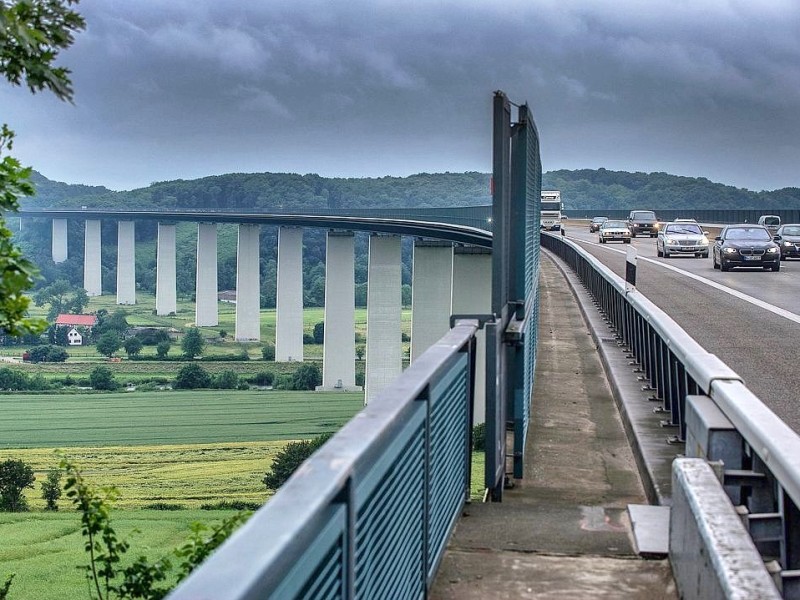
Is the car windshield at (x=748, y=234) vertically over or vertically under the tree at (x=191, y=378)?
over

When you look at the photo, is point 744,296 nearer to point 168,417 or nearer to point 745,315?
point 745,315

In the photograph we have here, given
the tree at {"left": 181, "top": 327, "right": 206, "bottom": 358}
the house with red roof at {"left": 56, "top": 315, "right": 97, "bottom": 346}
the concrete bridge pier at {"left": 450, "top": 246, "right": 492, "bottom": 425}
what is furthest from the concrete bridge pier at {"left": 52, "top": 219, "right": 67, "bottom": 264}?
the concrete bridge pier at {"left": 450, "top": 246, "right": 492, "bottom": 425}

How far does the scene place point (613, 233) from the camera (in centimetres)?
5694

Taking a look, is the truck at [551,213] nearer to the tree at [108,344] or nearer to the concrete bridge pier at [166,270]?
the tree at [108,344]

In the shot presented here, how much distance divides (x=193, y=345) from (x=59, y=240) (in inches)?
1971

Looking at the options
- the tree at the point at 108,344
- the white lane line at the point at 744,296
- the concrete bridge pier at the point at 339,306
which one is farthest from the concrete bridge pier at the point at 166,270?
the white lane line at the point at 744,296

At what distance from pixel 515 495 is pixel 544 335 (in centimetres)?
938

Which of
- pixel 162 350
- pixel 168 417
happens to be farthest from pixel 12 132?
pixel 162 350

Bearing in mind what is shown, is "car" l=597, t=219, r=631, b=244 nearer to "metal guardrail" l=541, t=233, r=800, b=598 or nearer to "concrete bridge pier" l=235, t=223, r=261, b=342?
"concrete bridge pier" l=235, t=223, r=261, b=342

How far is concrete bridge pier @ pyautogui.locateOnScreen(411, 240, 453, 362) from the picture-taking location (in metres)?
50.6

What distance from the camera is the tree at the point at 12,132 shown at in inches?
359

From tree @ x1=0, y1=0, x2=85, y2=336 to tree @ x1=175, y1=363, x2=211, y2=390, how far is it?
74.7 meters

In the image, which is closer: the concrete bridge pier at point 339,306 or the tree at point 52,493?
the tree at point 52,493

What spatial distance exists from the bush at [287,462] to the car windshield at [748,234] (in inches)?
696
